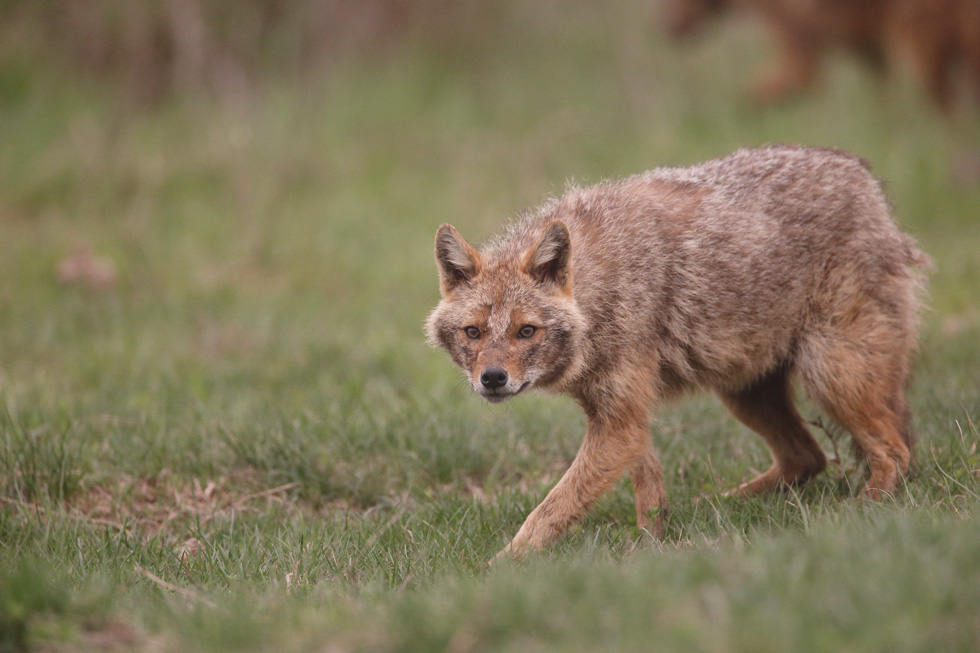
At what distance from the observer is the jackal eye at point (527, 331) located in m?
5.41

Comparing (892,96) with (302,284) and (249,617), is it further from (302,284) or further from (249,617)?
(249,617)

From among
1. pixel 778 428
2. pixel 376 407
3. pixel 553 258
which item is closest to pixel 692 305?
pixel 553 258

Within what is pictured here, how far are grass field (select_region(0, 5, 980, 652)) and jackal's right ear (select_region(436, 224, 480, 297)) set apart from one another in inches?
53.6

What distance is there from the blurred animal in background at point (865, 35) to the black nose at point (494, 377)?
10.9 metres

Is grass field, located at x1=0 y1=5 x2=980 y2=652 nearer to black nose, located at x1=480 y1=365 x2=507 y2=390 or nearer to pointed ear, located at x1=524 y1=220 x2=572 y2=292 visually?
black nose, located at x1=480 y1=365 x2=507 y2=390

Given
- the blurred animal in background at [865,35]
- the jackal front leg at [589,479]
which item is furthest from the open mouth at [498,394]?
the blurred animal in background at [865,35]

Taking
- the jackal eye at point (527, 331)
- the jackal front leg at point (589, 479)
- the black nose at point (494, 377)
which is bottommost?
the jackal front leg at point (589, 479)

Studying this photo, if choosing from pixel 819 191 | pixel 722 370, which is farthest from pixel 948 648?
pixel 819 191

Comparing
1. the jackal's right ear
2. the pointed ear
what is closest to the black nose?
the pointed ear

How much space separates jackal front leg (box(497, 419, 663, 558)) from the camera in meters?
5.32

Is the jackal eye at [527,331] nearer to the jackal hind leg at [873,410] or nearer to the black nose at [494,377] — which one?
the black nose at [494,377]

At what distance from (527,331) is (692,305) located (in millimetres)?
1058

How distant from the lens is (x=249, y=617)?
3.83 metres

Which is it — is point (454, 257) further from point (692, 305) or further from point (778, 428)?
point (778, 428)
